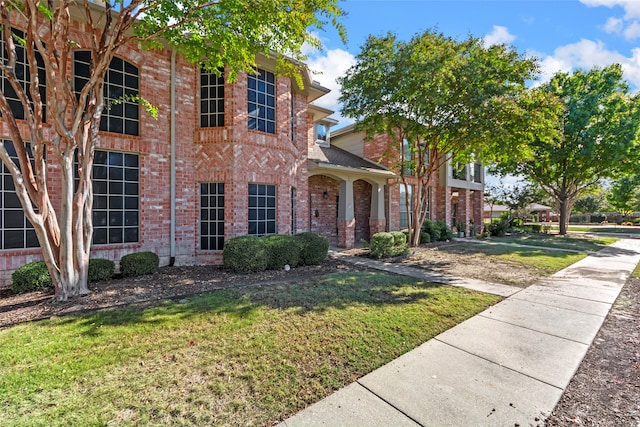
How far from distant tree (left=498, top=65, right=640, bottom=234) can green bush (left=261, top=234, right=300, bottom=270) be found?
49.6ft

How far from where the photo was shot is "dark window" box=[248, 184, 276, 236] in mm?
9257

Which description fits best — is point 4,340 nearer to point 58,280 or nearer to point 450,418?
point 58,280

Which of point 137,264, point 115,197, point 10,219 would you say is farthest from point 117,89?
point 137,264

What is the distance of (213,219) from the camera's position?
8.97 m

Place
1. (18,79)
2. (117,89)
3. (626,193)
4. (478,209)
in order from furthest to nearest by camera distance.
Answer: (626,193) < (478,209) < (117,89) < (18,79)

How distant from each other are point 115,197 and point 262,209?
4.17 meters

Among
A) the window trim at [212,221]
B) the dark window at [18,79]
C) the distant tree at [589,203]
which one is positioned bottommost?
the window trim at [212,221]

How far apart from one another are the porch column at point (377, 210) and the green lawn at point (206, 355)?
8690mm

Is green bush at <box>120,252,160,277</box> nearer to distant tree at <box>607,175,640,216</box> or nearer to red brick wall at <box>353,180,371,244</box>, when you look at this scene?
red brick wall at <box>353,180,371,244</box>

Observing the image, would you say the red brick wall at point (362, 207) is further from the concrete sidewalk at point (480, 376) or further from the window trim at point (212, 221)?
the concrete sidewalk at point (480, 376)

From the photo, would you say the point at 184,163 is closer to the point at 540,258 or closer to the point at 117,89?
the point at 117,89

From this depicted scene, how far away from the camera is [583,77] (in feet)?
58.5

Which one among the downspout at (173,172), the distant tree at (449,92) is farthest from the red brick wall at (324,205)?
the downspout at (173,172)

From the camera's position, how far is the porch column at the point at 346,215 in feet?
41.8
